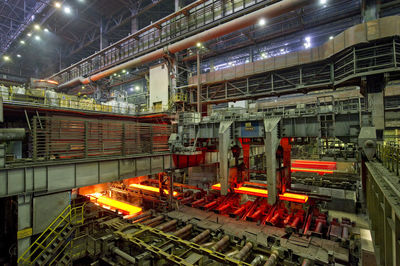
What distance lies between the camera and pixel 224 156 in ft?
39.8

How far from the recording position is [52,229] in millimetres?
8391

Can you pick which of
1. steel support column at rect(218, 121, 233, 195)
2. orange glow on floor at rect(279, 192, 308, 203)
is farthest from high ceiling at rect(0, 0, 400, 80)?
orange glow on floor at rect(279, 192, 308, 203)

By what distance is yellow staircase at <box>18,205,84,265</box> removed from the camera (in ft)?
25.1

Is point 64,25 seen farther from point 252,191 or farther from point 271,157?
point 271,157

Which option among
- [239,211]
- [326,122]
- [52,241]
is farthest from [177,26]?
[52,241]

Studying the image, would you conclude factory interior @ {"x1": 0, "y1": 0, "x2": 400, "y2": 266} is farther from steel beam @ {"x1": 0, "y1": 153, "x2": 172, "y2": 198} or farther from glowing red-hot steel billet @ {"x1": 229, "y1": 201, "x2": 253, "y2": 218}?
glowing red-hot steel billet @ {"x1": 229, "y1": 201, "x2": 253, "y2": 218}

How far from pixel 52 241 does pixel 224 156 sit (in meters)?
9.10

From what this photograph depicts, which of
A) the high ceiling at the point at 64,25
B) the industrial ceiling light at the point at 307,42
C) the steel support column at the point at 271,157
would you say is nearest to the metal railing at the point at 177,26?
the high ceiling at the point at 64,25

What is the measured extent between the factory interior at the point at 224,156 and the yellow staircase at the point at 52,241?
6 cm

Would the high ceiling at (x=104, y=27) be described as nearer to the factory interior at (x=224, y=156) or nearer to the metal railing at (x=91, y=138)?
the factory interior at (x=224, y=156)

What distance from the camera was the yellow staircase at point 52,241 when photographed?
7.66 meters

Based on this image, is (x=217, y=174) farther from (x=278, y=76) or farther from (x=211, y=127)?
(x=278, y=76)

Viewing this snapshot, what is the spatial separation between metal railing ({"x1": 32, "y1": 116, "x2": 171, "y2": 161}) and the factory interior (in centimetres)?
8

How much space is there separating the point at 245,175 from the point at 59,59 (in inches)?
1816
